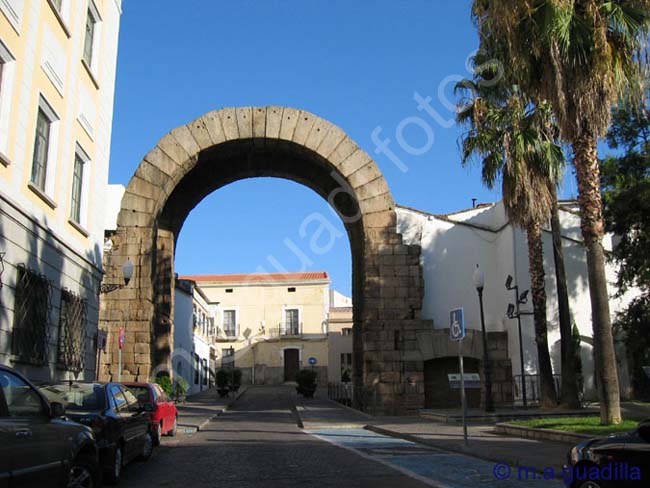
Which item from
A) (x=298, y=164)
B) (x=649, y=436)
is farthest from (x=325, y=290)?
(x=649, y=436)

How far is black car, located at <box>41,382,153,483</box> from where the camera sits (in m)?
8.42

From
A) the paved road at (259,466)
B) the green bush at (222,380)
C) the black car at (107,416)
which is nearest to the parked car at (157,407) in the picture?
the paved road at (259,466)

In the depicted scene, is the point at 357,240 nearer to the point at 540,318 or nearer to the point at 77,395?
the point at 540,318

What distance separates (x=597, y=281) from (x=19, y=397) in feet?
37.3

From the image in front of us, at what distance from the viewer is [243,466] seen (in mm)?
10391

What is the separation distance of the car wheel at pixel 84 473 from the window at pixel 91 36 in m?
12.7

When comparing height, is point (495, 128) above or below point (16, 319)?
above

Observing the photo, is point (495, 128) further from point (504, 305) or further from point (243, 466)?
point (243, 466)

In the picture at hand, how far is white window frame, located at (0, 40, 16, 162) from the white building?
18.9 m

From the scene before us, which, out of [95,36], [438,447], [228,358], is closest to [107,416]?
[438,447]

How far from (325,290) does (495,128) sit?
40265mm

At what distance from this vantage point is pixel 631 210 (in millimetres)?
20719

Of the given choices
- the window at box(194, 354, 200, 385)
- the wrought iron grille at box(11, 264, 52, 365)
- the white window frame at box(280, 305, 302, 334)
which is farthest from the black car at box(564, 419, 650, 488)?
the white window frame at box(280, 305, 302, 334)

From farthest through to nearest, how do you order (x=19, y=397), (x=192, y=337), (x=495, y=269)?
(x=192, y=337) < (x=495, y=269) < (x=19, y=397)
